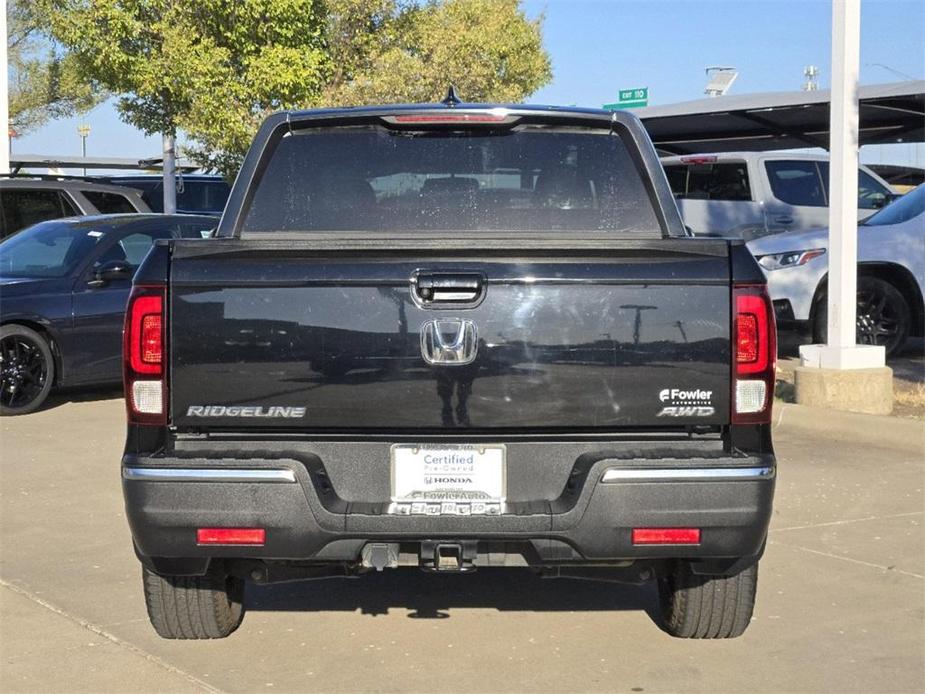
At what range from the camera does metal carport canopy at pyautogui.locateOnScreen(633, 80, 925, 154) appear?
20469 mm

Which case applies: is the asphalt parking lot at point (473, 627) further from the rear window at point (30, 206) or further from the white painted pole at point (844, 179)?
the rear window at point (30, 206)

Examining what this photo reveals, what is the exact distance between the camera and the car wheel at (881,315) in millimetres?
12750

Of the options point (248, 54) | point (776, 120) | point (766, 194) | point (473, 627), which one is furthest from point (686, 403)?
point (776, 120)

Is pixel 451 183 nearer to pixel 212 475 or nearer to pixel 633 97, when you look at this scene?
pixel 212 475

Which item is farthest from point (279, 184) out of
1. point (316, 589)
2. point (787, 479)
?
point (787, 479)

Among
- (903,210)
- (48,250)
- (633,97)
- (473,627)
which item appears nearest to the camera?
(473,627)

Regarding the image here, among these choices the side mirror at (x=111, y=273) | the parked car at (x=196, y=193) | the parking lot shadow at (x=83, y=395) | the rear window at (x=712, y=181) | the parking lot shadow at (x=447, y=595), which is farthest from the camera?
the parked car at (x=196, y=193)

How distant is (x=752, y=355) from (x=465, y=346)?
2.85 ft

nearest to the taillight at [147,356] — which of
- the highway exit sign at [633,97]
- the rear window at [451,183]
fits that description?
the rear window at [451,183]

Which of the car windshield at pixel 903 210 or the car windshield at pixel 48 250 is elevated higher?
the car windshield at pixel 903 210

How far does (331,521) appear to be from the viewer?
4.15 meters

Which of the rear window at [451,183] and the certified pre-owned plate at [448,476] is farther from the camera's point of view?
the rear window at [451,183]

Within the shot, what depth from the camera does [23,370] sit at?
11.1m

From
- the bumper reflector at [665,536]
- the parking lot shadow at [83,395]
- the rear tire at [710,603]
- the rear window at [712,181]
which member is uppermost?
the rear window at [712,181]
